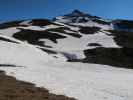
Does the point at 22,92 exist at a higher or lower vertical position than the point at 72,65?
higher

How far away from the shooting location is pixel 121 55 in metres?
59.6

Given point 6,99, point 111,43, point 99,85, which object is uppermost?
point 6,99

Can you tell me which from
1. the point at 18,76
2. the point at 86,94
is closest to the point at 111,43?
the point at 18,76

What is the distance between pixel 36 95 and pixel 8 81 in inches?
224

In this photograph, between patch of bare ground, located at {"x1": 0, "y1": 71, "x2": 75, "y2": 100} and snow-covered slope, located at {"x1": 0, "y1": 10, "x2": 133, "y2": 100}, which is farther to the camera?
snow-covered slope, located at {"x1": 0, "y1": 10, "x2": 133, "y2": 100}

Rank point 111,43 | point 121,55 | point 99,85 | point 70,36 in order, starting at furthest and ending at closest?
point 70,36 → point 111,43 → point 121,55 → point 99,85

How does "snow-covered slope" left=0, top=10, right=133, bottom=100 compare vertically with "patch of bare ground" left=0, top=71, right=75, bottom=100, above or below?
below

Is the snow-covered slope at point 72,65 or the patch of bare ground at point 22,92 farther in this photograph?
the snow-covered slope at point 72,65

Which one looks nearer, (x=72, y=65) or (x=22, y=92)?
(x=22, y=92)

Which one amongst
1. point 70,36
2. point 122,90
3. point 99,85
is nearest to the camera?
point 122,90

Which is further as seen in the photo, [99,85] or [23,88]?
[99,85]

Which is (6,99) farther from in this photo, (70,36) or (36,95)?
(70,36)

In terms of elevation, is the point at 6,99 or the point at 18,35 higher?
the point at 6,99

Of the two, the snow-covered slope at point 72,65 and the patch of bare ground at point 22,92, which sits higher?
the patch of bare ground at point 22,92
